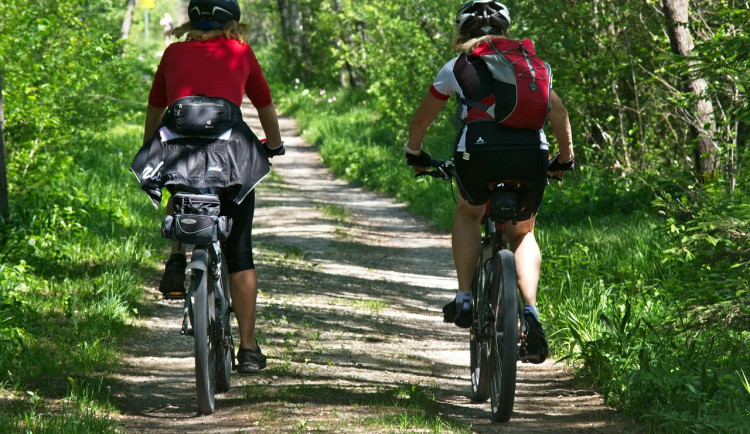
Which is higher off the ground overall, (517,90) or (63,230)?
(517,90)

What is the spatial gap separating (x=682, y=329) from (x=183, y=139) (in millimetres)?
2708

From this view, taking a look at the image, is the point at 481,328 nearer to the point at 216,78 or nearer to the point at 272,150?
the point at 272,150

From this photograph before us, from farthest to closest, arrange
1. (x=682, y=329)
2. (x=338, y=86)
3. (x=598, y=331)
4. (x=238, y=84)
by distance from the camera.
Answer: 1. (x=338, y=86)
2. (x=598, y=331)
3. (x=682, y=329)
4. (x=238, y=84)

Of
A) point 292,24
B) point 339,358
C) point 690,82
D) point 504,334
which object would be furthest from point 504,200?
point 292,24

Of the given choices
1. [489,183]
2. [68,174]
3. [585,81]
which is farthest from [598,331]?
[68,174]

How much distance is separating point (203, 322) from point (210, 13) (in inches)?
58.2

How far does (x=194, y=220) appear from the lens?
4035 mm

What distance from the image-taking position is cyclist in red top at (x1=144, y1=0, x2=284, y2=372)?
4.24m

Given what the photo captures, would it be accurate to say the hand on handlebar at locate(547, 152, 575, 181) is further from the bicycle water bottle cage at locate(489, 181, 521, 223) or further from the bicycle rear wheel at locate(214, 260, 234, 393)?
the bicycle rear wheel at locate(214, 260, 234, 393)

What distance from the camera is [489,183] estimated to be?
163 inches

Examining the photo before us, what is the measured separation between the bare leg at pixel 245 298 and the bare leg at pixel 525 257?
1.34 metres

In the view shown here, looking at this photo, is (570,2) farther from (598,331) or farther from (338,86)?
(338,86)

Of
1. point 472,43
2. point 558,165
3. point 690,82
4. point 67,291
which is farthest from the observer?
point 690,82

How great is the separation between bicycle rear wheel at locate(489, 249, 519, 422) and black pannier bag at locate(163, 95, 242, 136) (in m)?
1.42
